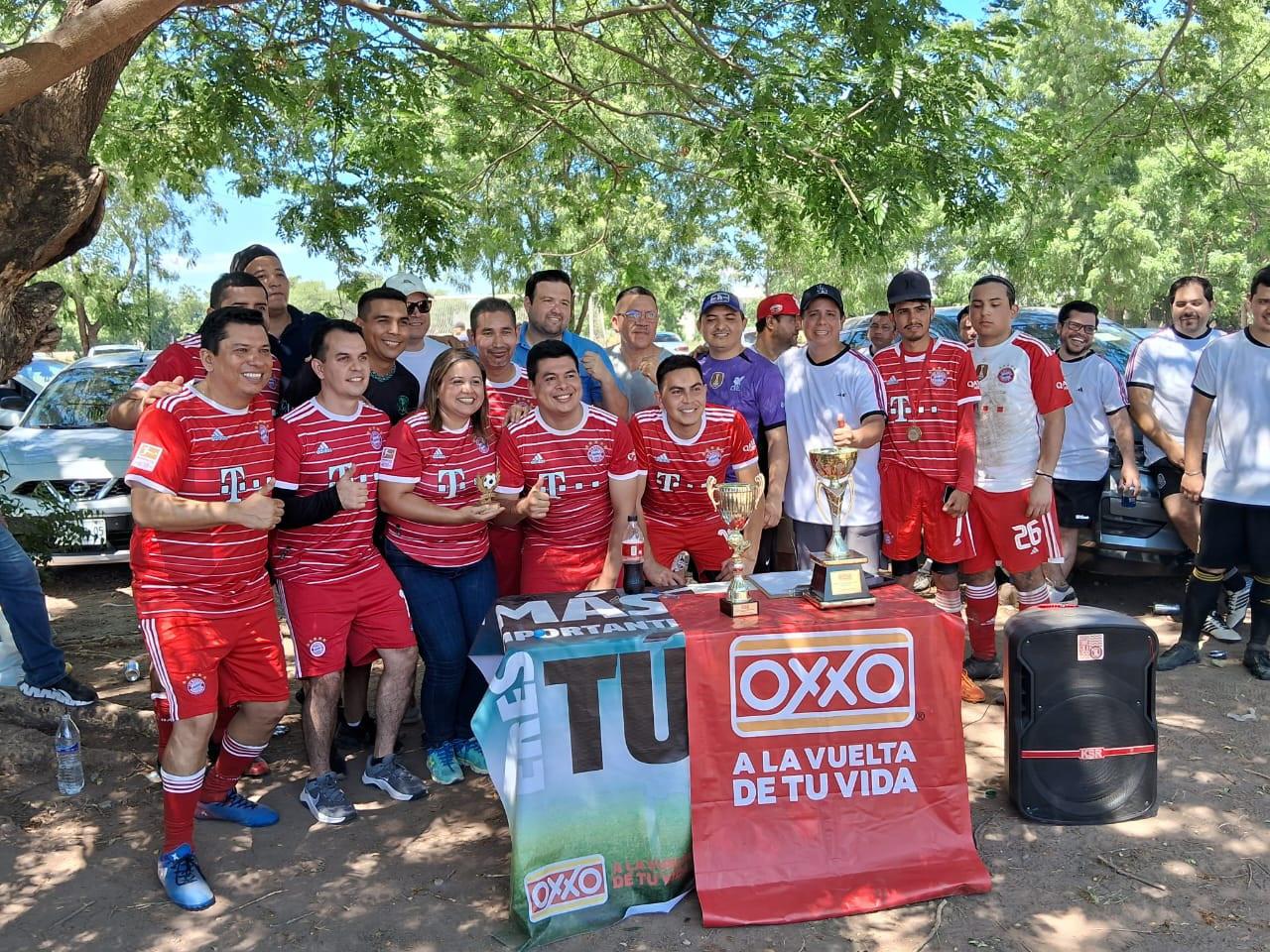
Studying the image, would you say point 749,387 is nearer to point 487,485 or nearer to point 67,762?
point 487,485

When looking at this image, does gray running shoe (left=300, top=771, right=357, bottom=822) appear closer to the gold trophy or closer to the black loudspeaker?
the gold trophy

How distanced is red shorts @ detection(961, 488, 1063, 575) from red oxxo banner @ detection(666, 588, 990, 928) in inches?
74.8

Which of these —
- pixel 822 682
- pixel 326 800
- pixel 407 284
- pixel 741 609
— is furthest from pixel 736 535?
pixel 407 284

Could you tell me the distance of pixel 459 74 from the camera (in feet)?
22.9

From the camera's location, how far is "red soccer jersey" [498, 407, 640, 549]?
4355mm

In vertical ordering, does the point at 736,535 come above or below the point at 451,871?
above

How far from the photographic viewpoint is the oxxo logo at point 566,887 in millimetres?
3225

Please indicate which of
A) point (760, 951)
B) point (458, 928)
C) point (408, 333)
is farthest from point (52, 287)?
point (760, 951)

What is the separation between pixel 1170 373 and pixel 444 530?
4699mm

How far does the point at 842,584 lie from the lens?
3.67 metres

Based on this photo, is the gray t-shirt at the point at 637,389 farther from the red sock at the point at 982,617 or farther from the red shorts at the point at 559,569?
the red sock at the point at 982,617

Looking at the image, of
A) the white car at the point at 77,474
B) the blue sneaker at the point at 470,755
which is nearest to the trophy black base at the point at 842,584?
the blue sneaker at the point at 470,755

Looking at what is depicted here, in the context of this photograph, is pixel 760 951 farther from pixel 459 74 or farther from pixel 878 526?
pixel 459 74

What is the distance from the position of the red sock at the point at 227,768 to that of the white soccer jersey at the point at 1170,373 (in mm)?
5521
